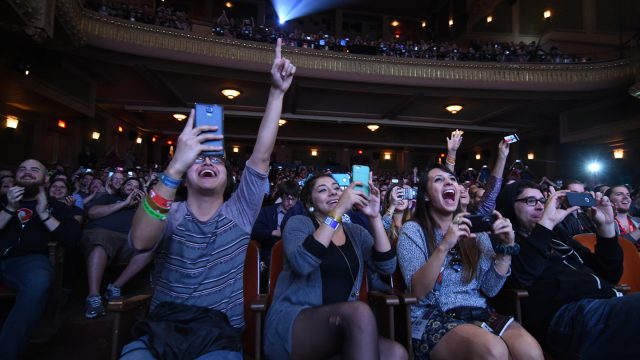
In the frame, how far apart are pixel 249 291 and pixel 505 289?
1271 mm

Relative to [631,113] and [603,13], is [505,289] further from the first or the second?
[603,13]

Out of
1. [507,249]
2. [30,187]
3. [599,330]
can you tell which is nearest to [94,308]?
[30,187]

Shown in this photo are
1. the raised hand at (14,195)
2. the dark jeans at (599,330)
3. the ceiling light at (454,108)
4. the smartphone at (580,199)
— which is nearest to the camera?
the dark jeans at (599,330)

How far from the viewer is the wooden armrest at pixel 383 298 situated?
1.53 m

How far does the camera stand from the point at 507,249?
155cm

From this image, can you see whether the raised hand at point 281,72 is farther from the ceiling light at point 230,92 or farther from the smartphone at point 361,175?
the ceiling light at point 230,92

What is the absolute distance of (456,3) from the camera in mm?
15617

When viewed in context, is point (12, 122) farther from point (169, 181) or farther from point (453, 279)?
point (453, 279)

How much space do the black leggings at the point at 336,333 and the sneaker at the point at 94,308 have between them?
7.28ft

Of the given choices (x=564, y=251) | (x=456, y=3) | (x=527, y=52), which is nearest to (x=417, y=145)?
(x=527, y=52)

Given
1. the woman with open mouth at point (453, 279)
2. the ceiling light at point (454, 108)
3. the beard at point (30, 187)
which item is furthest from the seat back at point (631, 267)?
the ceiling light at point (454, 108)

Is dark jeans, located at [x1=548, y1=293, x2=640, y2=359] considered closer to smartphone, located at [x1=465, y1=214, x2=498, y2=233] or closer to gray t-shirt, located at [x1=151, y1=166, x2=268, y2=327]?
smartphone, located at [x1=465, y1=214, x2=498, y2=233]

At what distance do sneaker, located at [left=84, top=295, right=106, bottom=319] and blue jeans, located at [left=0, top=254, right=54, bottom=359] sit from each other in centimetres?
62

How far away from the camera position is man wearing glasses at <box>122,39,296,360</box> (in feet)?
3.91
